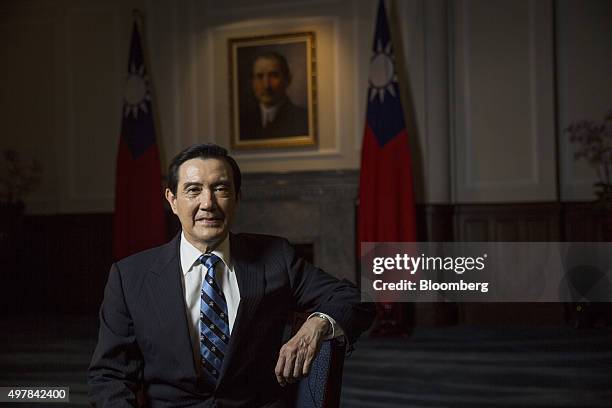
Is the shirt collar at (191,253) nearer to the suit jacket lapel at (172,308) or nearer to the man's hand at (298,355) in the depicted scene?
the suit jacket lapel at (172,308)

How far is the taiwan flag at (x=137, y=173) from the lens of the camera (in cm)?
609

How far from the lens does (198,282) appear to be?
5.59ft

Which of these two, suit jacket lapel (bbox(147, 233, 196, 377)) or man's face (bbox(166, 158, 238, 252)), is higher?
man's face (bbox(166, 158, 238, 252))

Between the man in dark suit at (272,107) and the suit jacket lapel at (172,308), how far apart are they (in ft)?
14.6

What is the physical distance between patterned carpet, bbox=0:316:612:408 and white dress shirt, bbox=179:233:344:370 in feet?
6.23

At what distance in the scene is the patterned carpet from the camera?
3.46 m

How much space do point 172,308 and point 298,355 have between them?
0.33 meters

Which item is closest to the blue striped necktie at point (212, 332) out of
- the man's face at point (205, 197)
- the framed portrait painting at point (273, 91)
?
the man's face at point (205, 197)

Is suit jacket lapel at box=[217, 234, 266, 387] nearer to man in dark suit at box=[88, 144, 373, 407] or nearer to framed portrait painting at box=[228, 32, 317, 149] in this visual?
man in dark suit at box=[88, 144, 373, 407]

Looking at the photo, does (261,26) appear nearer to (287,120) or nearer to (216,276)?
(287,120)

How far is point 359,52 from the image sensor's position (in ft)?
19.4

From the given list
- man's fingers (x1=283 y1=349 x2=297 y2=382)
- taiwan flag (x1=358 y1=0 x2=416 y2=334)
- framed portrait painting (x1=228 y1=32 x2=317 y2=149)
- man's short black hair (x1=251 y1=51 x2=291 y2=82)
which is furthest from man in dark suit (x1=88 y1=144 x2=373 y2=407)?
man's short black hair (x1=251 y1=51 x2=291 y2=82)

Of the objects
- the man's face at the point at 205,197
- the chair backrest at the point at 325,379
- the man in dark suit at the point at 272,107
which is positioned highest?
the man in dark suit at the point at 272,107

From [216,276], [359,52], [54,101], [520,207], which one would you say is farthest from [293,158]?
[216,276]
